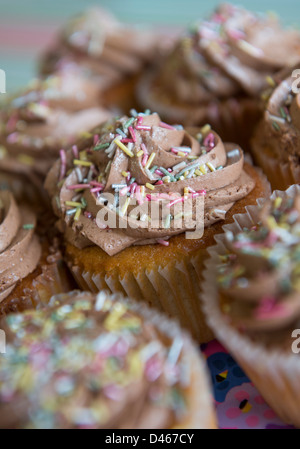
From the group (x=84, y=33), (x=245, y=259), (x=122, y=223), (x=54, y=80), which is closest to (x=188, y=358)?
(x=245, y=259)

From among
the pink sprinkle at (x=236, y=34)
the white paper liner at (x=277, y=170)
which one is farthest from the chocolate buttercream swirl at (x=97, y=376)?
the pink sprinkle at (x=236, y=34)

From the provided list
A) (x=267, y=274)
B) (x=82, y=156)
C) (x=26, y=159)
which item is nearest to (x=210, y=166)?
(x=82, y=156)

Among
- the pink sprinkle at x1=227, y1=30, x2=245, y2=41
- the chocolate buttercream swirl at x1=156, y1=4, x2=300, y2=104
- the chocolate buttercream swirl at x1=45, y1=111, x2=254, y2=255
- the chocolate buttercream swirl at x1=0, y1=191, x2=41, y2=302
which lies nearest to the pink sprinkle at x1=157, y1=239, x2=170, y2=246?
the chocolate buttercream swirl at x1=45, y1=111, x2=254, y2=255

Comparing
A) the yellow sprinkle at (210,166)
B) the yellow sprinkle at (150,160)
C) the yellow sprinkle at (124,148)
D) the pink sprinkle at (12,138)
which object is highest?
the yellow sprinkle at (124,148)

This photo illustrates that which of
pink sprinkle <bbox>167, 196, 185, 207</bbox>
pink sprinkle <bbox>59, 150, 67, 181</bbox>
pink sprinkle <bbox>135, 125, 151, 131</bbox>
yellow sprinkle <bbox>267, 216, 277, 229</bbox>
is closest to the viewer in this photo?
yellow sprinkle <bbox>267, 216, 277, 229</bbox>
